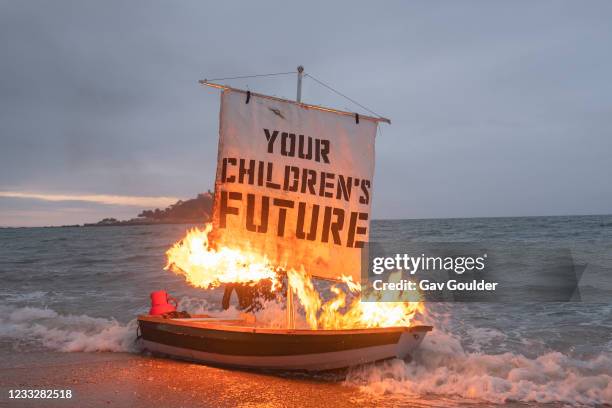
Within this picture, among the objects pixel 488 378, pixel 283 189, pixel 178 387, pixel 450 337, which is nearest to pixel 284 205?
pixel 283 189

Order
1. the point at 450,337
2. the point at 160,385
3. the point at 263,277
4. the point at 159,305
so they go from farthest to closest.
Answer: the point at 450,337
the point at 159,305
the point at 263,277
the point at 160,385

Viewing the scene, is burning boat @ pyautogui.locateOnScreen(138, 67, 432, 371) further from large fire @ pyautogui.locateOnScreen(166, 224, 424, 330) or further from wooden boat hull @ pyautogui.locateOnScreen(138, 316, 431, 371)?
wooden boat hull @ pyautogui.locateOnScreen(138, 316, 431, 371)

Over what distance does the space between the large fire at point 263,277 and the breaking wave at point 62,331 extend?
9.97 ft

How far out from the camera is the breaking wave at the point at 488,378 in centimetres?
1045

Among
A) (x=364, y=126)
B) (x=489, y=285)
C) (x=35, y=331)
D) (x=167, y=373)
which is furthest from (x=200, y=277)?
(x=489, y=285)

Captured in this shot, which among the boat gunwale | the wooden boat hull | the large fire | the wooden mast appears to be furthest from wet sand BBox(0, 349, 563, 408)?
the large fire

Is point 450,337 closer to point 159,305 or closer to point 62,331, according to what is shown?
point 159,305

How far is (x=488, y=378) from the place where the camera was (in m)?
11.0

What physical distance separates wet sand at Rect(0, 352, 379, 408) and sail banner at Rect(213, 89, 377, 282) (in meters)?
2.88

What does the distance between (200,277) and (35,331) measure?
23.1ft

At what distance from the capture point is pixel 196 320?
42.3 ft

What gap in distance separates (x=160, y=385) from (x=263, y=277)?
140 inches

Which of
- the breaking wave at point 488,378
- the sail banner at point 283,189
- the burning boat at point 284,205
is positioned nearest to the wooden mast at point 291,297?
the burning boat at point 284,205

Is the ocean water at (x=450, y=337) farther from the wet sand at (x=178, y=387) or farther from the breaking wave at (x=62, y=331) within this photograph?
the wet sand at (x=178, y=387)
